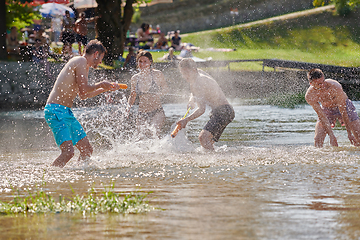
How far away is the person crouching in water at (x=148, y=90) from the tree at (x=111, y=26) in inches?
526

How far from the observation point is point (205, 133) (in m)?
7.37

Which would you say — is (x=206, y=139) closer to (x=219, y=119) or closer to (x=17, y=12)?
(x=219, y=119)

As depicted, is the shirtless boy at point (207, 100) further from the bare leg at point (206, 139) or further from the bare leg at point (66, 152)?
the bare leg at point (66, 152)

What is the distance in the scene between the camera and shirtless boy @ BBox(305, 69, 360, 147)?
25.0 feet

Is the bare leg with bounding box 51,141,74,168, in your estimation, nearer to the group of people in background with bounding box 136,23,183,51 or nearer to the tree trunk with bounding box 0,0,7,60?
the tree trunk with bounding box 0,0,7,60

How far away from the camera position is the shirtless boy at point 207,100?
23.3ft

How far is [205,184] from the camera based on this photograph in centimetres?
515

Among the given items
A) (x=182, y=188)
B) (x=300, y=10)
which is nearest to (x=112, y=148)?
(x=182, y=188)

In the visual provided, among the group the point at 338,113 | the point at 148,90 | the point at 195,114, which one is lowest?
the point at 338,113

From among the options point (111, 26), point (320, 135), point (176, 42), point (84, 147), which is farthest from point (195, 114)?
point (176, 42)

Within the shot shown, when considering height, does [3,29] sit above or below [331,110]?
below

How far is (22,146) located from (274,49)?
2603 centimetres

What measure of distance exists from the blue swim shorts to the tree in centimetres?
1527

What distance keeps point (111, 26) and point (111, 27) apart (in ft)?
0.14
